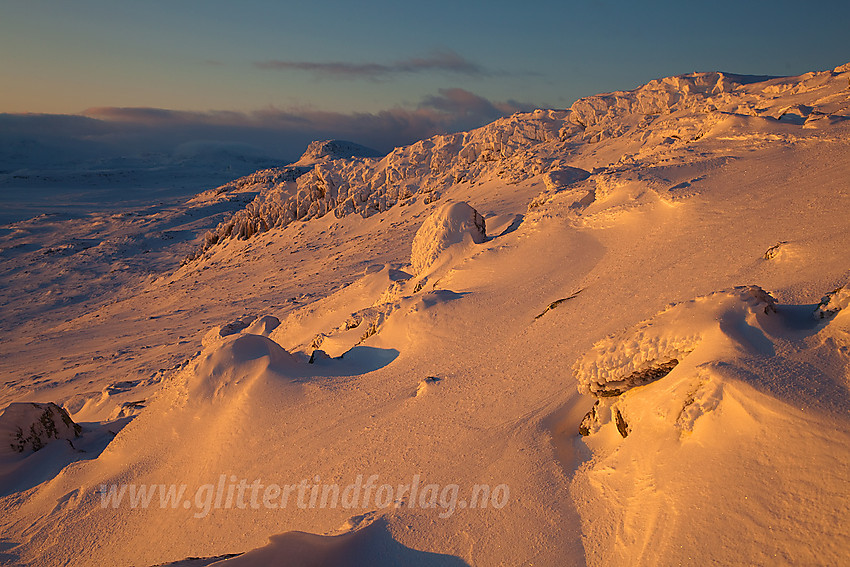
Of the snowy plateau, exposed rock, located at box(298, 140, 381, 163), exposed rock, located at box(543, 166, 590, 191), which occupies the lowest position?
exposed rock, located at box(298, 140, 381, 163)

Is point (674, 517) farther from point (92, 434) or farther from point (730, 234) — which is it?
point (92, 434)

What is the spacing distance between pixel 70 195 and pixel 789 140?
97.7 metres

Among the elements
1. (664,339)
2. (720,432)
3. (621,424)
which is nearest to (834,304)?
(664,339)

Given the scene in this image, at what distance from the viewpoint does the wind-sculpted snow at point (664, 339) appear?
3.41 meters

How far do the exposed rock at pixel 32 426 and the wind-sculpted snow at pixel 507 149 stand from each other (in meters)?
17.2

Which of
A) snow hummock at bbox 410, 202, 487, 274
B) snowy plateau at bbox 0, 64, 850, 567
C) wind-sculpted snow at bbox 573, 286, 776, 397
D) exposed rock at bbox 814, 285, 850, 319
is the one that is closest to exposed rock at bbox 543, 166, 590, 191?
snowy plateau at bbox 0, 64, 850, 567

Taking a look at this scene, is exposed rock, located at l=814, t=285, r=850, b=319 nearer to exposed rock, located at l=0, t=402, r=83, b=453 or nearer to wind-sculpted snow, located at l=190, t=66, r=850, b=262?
exposed rock, located at l=0, t=402, r=83, b=453

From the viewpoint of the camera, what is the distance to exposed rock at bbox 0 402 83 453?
628cm

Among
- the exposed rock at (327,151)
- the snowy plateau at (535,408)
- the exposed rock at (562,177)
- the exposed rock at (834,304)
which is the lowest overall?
Result: the exposed rock at (327,151)

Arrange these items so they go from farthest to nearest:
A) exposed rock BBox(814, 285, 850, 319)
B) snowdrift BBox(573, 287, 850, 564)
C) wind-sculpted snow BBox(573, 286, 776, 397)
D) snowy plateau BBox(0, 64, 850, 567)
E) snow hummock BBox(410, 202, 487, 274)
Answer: snow hummock BBox(410, 202, 487, 274) < wind-sculpted snow BBox(573, 286, 776, 397) < exposed rock BBox(814, 285, 850, 319) < snowy plateau BBox(0, 64, 850, 567) < snowdrift BBox(573, 287, 850, 564)

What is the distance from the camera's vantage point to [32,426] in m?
6.45

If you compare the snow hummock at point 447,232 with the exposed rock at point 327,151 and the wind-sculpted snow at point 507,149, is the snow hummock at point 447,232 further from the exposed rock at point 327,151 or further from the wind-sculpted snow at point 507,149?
the exposed rock at point 327,151

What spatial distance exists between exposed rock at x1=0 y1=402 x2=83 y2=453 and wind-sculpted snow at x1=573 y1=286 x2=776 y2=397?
7093mm

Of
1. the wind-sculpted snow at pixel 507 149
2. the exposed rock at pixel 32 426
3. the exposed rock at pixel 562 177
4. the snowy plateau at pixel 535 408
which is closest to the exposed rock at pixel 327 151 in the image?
the wind-sculpted snow at pixel 507 149
